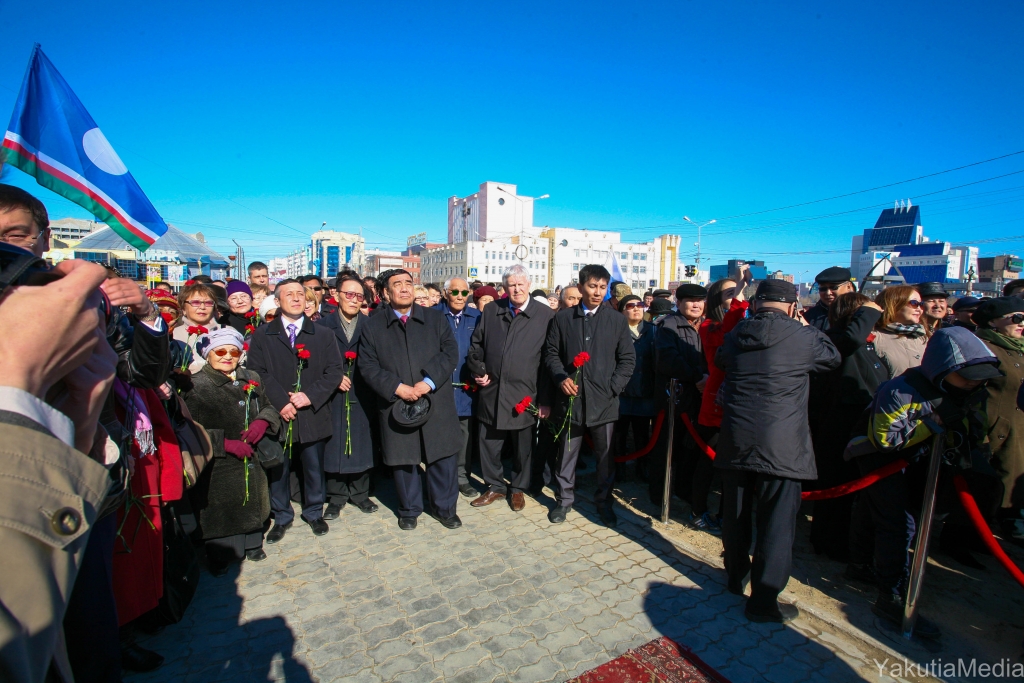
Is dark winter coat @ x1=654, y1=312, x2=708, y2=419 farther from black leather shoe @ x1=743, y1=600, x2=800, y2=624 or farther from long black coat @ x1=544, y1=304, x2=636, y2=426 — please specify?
black leather shoe @ x1=743, y1=600, x2=800, y2=624

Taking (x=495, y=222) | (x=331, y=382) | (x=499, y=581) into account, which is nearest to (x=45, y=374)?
(x=499, y=581)

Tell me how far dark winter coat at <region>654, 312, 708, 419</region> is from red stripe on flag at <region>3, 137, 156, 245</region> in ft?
14.0

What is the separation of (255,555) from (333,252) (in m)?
69.7

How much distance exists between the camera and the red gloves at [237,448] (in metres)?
3.80

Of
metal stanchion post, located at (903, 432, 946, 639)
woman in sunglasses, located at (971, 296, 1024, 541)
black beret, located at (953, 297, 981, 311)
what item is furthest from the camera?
black beret, located at (953, 297, 981, 311)

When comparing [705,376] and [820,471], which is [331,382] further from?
[820,471]

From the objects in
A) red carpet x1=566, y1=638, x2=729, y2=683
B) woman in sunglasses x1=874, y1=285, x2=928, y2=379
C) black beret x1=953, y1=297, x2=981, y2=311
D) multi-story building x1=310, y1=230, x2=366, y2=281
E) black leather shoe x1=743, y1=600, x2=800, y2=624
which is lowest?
red carpet x1=566, y1=638, x2=729, y2=683

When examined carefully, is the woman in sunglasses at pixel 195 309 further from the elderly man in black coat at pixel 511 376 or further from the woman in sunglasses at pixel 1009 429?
the woman in sunglasses at pixel 1009 429

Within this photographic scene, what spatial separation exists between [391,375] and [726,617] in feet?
9.96

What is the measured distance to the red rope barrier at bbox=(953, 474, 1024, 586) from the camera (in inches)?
114

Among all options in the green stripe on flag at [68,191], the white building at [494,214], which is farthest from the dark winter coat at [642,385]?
the white building at [494,214]

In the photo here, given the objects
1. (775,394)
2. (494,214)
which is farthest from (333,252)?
(775,394)

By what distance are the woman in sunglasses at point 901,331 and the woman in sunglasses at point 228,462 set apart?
5081 mm

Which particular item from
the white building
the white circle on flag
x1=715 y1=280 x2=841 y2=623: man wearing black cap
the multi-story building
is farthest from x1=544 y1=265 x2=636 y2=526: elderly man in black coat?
the white building
